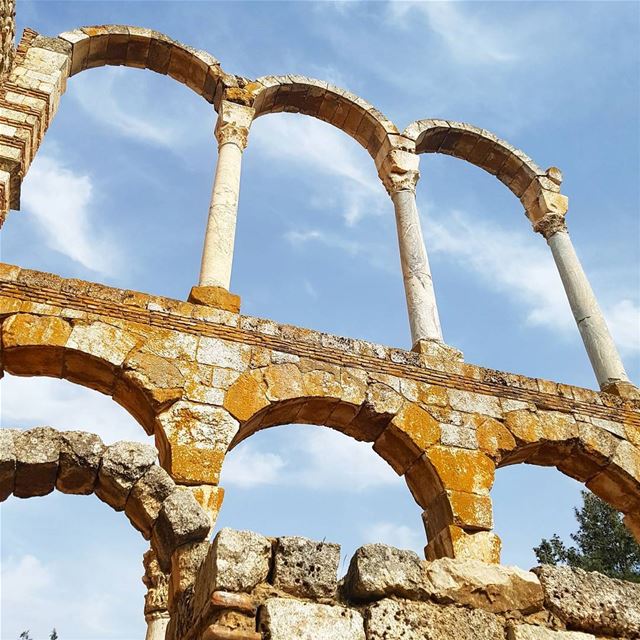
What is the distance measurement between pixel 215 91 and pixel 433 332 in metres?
5.81

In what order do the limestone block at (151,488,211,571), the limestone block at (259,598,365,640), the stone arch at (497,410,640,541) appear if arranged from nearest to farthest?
the limestone block at (259,598,365,640) → the limestone block at (151,488,211,571) → the stone arch at (497,410,640,541)

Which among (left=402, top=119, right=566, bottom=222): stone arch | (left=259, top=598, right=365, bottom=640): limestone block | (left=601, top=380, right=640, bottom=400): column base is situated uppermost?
(left=402, top=119, right=566, bottom=222): stone arch

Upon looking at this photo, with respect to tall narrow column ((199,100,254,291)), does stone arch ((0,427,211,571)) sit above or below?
below

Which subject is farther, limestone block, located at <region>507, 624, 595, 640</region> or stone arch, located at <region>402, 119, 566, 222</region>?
stone arch, located at <region>402, 119, 566, 222</region>

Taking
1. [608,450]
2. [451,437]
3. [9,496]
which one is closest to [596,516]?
[608,450]

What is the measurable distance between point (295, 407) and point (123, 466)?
3577 mm

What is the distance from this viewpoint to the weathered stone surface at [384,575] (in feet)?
11.1

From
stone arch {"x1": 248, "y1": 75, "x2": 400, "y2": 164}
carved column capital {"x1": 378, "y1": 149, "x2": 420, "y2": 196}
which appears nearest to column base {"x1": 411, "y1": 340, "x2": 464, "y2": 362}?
carved column capital {"x1": 378, "y1": 149, "x2": 420, "y2": 196}

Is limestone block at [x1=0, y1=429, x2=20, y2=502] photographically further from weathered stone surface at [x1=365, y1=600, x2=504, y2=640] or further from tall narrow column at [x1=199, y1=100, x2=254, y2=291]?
tall narrow column at [x1=199, y1=100, x2=254, y2=291]

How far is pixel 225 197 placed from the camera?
9.76 meters

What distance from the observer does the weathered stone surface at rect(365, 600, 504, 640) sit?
3287 mm

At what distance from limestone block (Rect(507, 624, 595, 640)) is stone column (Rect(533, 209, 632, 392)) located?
7.00 metres

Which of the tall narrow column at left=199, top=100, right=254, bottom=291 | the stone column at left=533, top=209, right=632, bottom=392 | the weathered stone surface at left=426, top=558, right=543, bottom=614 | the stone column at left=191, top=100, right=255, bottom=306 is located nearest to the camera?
Answer: the weathered stone surface at left=426, top=558, right=543, bottom=614

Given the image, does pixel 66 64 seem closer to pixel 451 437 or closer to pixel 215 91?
pixel 215 91
